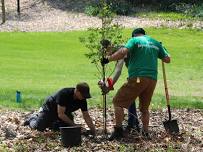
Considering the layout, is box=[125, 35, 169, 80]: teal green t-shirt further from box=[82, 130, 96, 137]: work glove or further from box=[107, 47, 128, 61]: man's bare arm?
box=[82, 130, 96, 137]: work glove

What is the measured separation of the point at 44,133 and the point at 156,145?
78.6 inches

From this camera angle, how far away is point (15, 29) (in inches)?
1495

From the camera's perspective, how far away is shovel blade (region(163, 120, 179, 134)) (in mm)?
10648

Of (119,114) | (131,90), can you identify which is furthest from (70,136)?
(131,90)

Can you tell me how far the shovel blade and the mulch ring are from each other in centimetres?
10

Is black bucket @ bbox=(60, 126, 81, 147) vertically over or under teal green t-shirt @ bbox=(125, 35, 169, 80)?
under

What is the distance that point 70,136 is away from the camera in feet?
31.0

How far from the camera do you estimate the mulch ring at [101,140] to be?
9438mm

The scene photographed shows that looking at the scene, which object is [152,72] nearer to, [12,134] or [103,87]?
[103,87]

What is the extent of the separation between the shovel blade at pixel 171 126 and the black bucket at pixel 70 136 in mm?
1800

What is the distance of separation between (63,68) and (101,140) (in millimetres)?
12994

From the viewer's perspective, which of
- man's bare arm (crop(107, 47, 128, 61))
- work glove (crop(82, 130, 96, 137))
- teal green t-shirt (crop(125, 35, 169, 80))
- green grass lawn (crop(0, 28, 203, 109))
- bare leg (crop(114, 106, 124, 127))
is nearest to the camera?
man's bare arm (crop(107, 47, 128, 61))

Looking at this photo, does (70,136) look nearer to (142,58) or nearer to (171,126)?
(142,58)

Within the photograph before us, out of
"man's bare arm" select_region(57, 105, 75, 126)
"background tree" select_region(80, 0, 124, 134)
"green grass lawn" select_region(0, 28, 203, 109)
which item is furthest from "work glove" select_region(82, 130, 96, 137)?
"green grass lawn" select_region(0, 28, 203, 109)
